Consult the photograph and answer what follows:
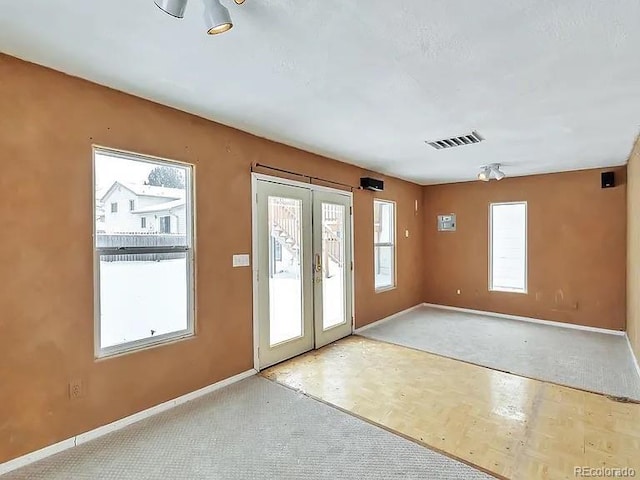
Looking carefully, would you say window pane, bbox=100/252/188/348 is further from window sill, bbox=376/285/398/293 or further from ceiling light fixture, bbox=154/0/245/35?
window sill, bbox=376/285/398/293

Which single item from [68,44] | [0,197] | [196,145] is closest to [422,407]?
[196,145]

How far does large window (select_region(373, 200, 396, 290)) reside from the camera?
554 centimetres

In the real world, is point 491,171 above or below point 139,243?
above

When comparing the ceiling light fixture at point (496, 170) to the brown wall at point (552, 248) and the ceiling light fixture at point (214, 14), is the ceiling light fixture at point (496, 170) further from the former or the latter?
the ceiling light fixture at point (214, 14)

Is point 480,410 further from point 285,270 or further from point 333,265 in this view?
point 333,265

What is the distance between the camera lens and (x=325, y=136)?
3619 millimetres

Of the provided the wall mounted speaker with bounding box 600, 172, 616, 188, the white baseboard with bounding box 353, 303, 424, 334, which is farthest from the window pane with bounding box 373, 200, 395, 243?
the wall mounted speaker with bounding box 600, 172, 616, 188

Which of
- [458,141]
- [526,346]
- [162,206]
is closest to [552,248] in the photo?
[526,346]

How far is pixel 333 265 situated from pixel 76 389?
2964mm

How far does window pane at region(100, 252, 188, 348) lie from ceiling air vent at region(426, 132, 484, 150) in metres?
2.87

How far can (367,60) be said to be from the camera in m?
2.07

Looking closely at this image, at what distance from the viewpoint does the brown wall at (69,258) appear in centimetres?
211

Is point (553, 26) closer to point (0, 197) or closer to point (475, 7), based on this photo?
point (475, 7)

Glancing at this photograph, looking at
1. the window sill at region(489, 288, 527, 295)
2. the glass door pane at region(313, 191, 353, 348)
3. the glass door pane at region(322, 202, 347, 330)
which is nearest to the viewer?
the glass door pane at region(313, 191, 353, 348)
